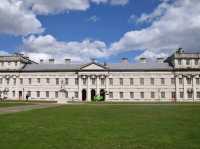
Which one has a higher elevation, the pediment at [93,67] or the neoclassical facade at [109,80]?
the pediment at [93,67]

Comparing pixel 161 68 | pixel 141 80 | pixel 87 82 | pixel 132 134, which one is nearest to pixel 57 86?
pixel 87 82

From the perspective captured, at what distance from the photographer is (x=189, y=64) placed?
232ft

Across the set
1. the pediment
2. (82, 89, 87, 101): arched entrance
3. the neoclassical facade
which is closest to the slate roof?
the neoclassical facade

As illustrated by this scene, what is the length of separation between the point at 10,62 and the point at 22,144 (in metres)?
69.6

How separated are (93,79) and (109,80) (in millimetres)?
4349

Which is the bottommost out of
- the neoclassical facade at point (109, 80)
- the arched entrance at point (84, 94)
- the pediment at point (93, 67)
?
the arched entrance at point (84, 94)

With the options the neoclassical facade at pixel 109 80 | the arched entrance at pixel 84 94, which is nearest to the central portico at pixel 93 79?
the neoclassical facade at pixel 109 80

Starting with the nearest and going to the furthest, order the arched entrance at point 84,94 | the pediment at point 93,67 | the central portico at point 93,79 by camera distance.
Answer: the central portico at point 93,79
the pediment at point 93,67
the arched entrance at point 84,94

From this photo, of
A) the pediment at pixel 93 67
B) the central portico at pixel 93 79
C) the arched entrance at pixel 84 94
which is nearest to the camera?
the central portico at pixel 93 79

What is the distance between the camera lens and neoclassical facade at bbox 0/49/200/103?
70250 mm

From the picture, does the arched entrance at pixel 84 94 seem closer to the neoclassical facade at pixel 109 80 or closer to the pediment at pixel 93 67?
the neoclassical facade at pixel 109 80

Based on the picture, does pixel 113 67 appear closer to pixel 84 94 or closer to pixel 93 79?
pixel 93 79

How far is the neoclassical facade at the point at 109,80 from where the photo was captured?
7025 cm

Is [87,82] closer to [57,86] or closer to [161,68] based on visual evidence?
[57,86]
